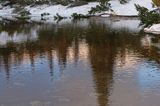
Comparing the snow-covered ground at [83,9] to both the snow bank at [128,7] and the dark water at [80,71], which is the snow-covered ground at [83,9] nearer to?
the snow bank at [128,7]

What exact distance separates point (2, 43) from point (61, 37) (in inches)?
291

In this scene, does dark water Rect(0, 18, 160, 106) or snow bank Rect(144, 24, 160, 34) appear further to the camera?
snow bank Rect(144, 24, 160, 34)

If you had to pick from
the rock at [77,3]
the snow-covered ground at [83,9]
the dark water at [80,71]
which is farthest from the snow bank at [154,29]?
the rock at [77,3]

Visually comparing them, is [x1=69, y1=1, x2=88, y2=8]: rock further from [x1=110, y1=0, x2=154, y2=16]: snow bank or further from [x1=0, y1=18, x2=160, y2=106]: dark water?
[x1=0, y1=18, x2=160, y2=106]: dark water

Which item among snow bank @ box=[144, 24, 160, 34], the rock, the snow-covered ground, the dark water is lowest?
the dark water

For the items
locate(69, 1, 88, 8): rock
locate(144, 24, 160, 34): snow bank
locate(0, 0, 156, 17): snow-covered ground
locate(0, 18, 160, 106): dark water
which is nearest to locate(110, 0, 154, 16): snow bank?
locate(0, 0, 156, 17): snow-covered ground

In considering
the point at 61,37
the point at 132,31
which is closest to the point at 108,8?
the point at 132,31

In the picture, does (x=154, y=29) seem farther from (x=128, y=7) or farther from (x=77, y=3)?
(x=77, y=3)

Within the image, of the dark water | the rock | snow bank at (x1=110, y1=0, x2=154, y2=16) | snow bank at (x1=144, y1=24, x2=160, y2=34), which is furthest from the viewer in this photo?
the rock

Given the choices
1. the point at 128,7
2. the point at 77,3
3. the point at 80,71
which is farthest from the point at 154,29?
the point at 77,3

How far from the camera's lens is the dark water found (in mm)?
20922

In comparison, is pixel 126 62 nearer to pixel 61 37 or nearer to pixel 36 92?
pixel 36 92

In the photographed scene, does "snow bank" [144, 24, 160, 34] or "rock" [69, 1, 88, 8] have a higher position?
"rock" [69, 1, 88, 8]

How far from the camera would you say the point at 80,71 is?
90.2 ft
